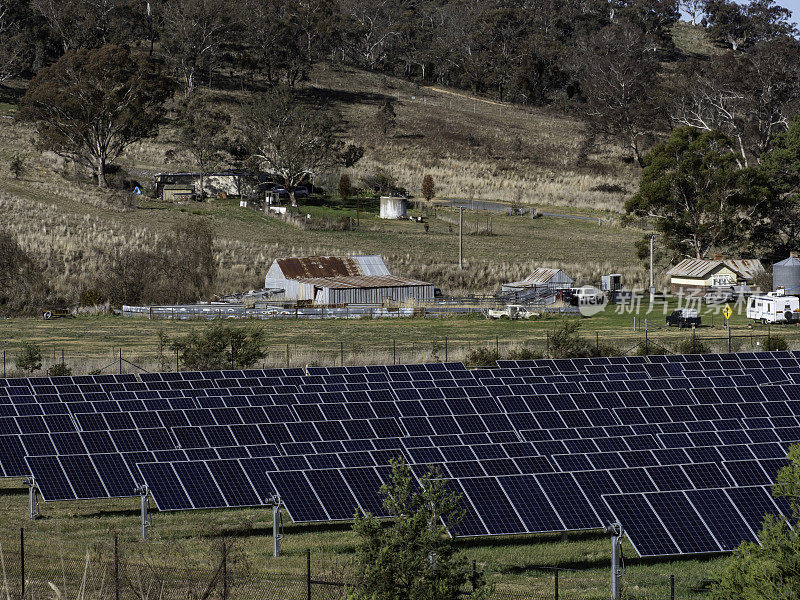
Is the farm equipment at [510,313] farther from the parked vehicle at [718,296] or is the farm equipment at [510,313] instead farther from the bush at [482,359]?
the bush at [482,359]

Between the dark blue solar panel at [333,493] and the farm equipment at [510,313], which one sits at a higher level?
the dark blue solar panel at [333,493]

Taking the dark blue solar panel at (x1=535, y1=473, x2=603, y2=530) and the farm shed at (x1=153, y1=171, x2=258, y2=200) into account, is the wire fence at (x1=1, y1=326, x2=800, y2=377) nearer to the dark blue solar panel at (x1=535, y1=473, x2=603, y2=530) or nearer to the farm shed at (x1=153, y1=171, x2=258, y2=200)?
the dark blue solar panel at (x1=535, y1=473, x2=603, y2=530)

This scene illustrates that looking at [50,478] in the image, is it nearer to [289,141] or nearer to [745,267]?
[745,267]

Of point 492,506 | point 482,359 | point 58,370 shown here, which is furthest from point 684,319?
point 492,506

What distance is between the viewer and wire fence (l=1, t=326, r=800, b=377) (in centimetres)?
4572

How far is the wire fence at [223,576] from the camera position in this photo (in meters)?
17.9

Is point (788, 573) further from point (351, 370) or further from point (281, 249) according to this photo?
point (281, 249)

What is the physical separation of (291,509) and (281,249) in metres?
65.1

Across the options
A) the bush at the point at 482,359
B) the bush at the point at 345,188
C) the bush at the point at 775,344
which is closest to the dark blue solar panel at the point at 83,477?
the bush at the point at 482,359

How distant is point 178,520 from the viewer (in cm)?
2483

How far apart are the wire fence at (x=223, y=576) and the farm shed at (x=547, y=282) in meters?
51.4

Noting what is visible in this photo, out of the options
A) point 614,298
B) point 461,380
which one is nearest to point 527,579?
point 461,380

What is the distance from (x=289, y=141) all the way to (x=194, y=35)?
128ft

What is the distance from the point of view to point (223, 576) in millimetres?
17953
